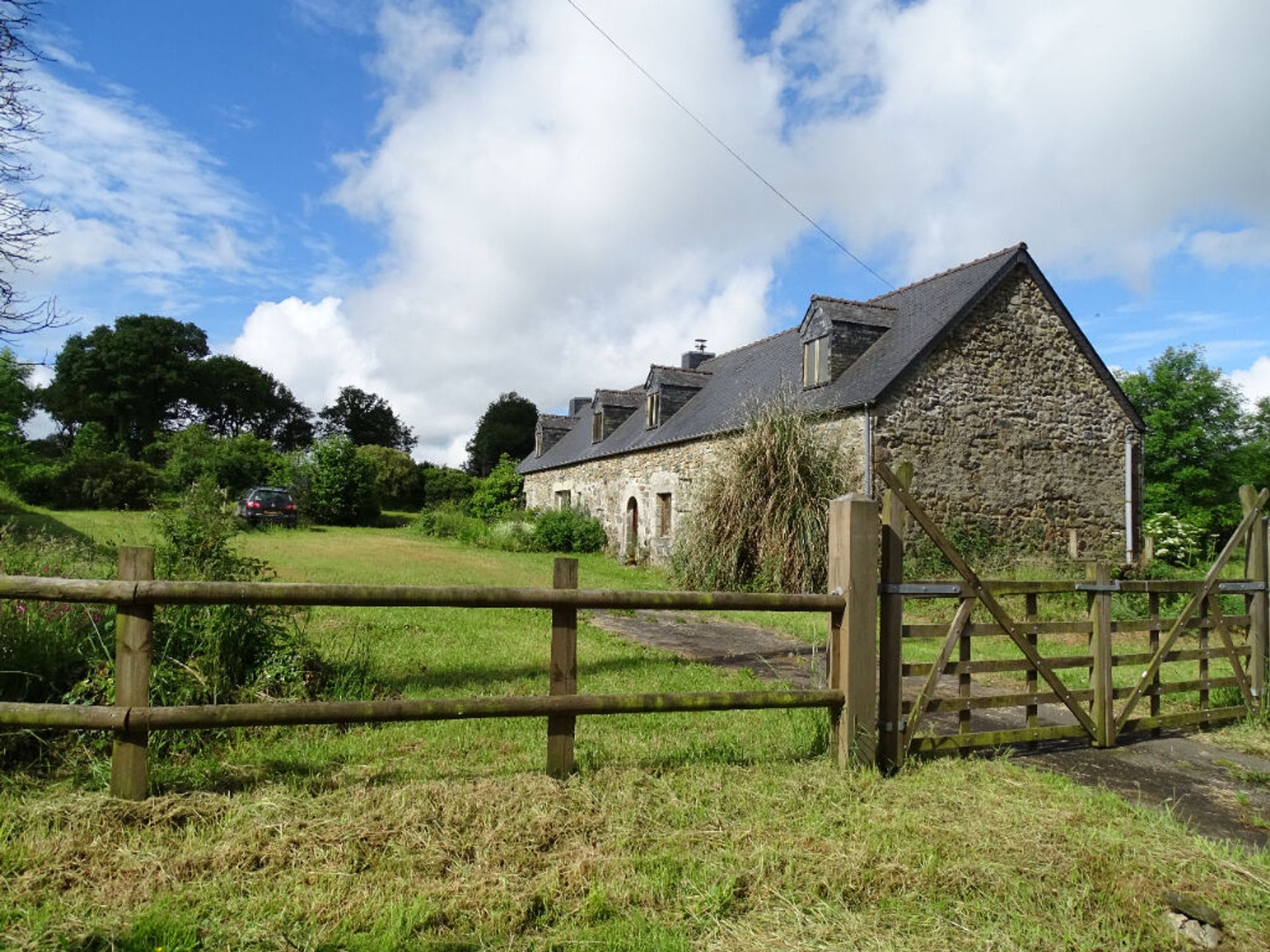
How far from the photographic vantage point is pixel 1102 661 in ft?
17.1

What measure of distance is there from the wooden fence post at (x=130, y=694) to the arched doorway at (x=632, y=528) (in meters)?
19.1

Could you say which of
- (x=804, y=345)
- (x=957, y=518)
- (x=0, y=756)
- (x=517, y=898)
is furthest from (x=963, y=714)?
(x=804, y=345)

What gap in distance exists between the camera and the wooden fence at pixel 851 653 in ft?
11.5

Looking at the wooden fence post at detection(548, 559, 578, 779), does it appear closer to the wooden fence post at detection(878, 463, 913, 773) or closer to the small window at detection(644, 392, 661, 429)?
the wooden fence post at detection(878, 463, 913, 773)

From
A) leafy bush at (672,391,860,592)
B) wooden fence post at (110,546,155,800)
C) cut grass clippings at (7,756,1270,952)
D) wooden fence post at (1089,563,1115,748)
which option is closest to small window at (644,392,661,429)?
leafy bush at (672,391,860,592)

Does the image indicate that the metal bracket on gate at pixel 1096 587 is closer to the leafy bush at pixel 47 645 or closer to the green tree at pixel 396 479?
the leafy bush at pixel 47 645

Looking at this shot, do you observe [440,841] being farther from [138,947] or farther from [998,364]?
[998,364]

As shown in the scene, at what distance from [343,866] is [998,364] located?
15890 mm

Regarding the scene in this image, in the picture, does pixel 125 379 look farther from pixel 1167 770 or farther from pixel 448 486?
pixel 1167 770

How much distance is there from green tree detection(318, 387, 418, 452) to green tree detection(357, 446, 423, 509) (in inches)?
903

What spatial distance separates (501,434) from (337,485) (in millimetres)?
28978

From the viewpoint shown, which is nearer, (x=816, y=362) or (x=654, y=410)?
(x=816, y=362)

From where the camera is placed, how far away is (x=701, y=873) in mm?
3160

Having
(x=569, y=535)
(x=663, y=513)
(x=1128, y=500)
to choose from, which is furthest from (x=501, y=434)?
(x=1128, y=500)
